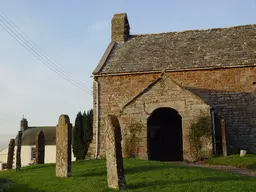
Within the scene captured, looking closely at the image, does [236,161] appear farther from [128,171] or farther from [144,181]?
[144,181]

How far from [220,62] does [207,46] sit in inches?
91.2

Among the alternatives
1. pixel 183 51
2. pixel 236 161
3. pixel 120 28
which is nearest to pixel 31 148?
pixel 120 28

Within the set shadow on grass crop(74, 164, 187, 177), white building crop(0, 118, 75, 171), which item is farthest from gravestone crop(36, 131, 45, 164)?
white building crop(0, 118, 75, 171)

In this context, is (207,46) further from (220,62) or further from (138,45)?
(138,45)

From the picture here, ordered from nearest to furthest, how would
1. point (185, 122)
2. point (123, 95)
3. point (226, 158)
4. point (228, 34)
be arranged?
point (226, 158) → point (185, 122) → point (123, 95) → point (228, 34)

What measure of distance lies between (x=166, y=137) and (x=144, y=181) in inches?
481

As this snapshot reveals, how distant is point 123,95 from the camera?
803 inches

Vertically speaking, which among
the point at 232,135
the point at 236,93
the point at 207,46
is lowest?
the point at 232,135

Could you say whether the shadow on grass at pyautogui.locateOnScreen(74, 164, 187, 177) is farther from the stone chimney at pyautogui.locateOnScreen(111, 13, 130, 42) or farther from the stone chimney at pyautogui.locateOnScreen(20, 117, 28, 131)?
the stone chimney at pyautogui.locateOnScreen(20, 117, 28, 131)

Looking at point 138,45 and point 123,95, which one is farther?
point 138,45

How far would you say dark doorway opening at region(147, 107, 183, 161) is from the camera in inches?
818

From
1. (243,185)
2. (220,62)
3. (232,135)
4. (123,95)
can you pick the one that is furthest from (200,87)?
(243,185)

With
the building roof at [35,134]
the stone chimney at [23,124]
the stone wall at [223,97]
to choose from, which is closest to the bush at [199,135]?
the stone wall at [223,97]

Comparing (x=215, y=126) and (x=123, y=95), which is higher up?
(x=123, y=95)
